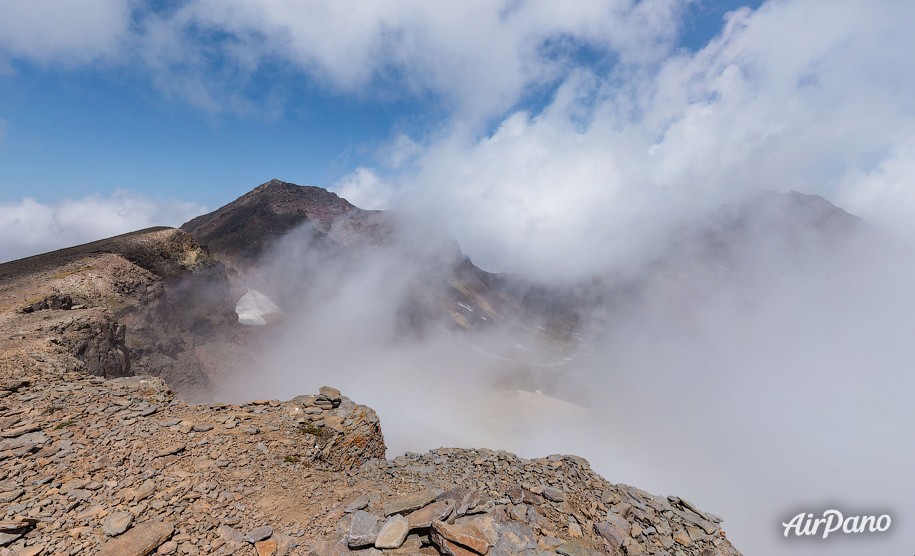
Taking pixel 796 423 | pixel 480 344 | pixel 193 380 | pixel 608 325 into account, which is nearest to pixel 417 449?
pixel 193 380

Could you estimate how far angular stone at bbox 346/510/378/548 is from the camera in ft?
26.6

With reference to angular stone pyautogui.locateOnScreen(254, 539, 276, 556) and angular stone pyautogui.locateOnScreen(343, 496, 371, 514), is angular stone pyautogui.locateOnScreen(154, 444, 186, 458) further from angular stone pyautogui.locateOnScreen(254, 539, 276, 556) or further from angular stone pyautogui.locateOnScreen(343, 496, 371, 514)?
angular stone pyautogui.locateOnScreen(343, 496, 371, 514)

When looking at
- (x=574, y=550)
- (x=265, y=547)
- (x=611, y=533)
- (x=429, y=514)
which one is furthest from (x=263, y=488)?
(x=611, y=533)

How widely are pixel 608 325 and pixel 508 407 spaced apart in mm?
108092

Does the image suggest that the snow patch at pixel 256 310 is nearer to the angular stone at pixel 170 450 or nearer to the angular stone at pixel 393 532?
the angular stone at pixel 170 450

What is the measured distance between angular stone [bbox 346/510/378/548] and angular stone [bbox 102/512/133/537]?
4614 millimetres

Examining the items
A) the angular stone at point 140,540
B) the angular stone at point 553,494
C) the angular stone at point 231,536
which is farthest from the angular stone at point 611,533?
the angular stone at point 140,540

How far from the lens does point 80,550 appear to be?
717 cm

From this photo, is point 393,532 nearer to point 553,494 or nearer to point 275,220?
point 553,494

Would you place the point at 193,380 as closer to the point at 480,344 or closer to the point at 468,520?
the point at 468,520

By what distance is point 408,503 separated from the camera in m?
9.67

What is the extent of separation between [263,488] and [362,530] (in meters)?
3.37

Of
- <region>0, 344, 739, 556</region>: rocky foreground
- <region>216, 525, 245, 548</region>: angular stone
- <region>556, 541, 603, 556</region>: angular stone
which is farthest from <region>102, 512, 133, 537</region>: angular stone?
<region>556, 541, 603, 556</region>: angular stone

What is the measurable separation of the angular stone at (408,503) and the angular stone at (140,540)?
15.3 ft
